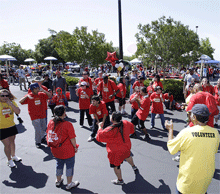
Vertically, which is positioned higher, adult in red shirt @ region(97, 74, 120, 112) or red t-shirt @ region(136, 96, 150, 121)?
adult in red shirt @ region(97, 74, 120, 112)

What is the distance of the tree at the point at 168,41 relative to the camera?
36.0 ft

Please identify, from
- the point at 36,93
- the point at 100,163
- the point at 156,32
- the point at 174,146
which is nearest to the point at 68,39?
the point at 156,32

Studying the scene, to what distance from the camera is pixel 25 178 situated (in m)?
3.83

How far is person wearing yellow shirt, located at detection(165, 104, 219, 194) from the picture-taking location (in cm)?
209

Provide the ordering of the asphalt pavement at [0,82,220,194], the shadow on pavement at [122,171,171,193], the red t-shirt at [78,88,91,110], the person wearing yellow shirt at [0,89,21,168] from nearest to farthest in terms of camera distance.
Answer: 1. the shadow on pavement at [122,171,171,193]
2. the asphalt pavement at [0,82,220,194]
3. the person wearing yellow shirt at [0,89,21,168]
4. the red t-shirt at [78,88,91,110]

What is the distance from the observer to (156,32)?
38.5 ft

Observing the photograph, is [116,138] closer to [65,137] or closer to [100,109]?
[65,137]

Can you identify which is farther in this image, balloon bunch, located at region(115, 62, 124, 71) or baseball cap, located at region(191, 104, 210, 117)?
balloon bunch, located at region(115, 62, 124, 71)

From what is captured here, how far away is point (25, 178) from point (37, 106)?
182cm

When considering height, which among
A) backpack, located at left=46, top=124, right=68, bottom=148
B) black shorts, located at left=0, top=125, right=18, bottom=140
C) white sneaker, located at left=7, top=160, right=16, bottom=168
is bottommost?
white sneaker, located at left=7, top=160, right=16, bottom=168

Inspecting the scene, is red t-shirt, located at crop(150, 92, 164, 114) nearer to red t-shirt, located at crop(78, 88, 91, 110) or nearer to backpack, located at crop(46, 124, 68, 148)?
Answer: red t-shirt, located at crop(78, 88, 91, 110)


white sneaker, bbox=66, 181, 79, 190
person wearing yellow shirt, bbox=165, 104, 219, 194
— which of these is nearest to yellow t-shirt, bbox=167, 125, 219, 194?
person wearing yellow shirt, bbox=165, 104, 219, 194

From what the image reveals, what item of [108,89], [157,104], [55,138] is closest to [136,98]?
[157,104]

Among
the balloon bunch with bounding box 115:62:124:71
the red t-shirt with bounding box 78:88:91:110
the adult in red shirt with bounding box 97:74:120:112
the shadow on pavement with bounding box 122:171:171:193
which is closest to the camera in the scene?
the shadow on pavement with bounding box 122:171:171:193
